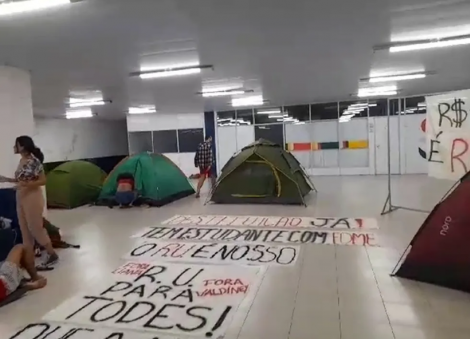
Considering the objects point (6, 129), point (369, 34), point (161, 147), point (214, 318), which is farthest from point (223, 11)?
point (161, 147)

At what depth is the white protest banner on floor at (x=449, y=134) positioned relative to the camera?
4266 mm

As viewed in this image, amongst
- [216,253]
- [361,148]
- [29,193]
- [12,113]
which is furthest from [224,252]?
[361,148]

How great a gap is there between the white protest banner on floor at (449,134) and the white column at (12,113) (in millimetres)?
5396

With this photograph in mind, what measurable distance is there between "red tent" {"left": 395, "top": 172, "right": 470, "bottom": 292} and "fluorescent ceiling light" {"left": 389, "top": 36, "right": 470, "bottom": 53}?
2.53 metres

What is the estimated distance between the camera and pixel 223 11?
12.1 feet

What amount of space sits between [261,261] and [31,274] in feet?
6.99

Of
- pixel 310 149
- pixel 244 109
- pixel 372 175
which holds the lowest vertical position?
pixel 372 175

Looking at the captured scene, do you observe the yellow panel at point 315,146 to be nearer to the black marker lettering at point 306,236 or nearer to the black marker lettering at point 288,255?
the black marker lettering at point 306,236

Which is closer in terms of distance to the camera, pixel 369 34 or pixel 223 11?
pixel 223 11

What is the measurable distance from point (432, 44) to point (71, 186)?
6911 mm

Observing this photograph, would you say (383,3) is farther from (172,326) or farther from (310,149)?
(310,149)

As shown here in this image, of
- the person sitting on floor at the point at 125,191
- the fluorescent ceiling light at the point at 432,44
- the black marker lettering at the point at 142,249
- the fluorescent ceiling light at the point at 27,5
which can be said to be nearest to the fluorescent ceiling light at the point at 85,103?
the person sitting on floor at the point at 125,191

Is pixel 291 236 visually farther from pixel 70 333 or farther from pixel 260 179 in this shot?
pixel 70 333

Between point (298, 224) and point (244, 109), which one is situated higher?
point (244, 109)
